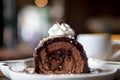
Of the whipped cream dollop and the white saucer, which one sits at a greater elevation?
the whipped cream dollop

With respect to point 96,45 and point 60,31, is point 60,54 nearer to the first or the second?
point 60,31

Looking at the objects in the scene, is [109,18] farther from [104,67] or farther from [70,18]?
[104,67]

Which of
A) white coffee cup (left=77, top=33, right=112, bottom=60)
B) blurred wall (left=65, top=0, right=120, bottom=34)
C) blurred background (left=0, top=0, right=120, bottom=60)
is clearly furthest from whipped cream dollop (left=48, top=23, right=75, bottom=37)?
blurred wall (left=65, top=0, right=120, bottom=34)

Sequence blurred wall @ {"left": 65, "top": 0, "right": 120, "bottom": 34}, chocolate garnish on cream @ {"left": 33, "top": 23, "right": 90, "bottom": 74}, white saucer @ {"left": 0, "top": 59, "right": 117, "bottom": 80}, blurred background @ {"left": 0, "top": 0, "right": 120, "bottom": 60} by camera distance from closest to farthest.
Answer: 1. white saucer @ {"left": 0, "top": 59, "right": 117, "bottom": 80}
2. chocolate garnish on cream @ {"left": 33, "top": 23, "right": 90, "bottom": 74}
3. blurred background @ {"left": 0, "top": 0, "right": 120, "bottom": 60}
4. blurred wall @ {"left": 65, "top": 0, "right": 120, "bottom": 34}

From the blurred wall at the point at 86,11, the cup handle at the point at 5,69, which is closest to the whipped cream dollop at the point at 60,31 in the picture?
the cup handle at the point at 5,69

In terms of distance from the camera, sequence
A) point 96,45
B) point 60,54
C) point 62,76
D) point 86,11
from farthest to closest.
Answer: point 86,11, point 96,45, point 60,54, point 62,76

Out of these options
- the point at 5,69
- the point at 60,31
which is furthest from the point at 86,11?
the point at 5,69

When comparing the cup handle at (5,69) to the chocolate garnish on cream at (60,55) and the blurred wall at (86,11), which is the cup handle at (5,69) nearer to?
the chocolate garnish on cream at (60,55)

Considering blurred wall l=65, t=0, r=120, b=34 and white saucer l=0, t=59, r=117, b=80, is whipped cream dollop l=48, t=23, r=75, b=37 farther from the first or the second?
blurred wall l=65, t=0, r=120, b=34
